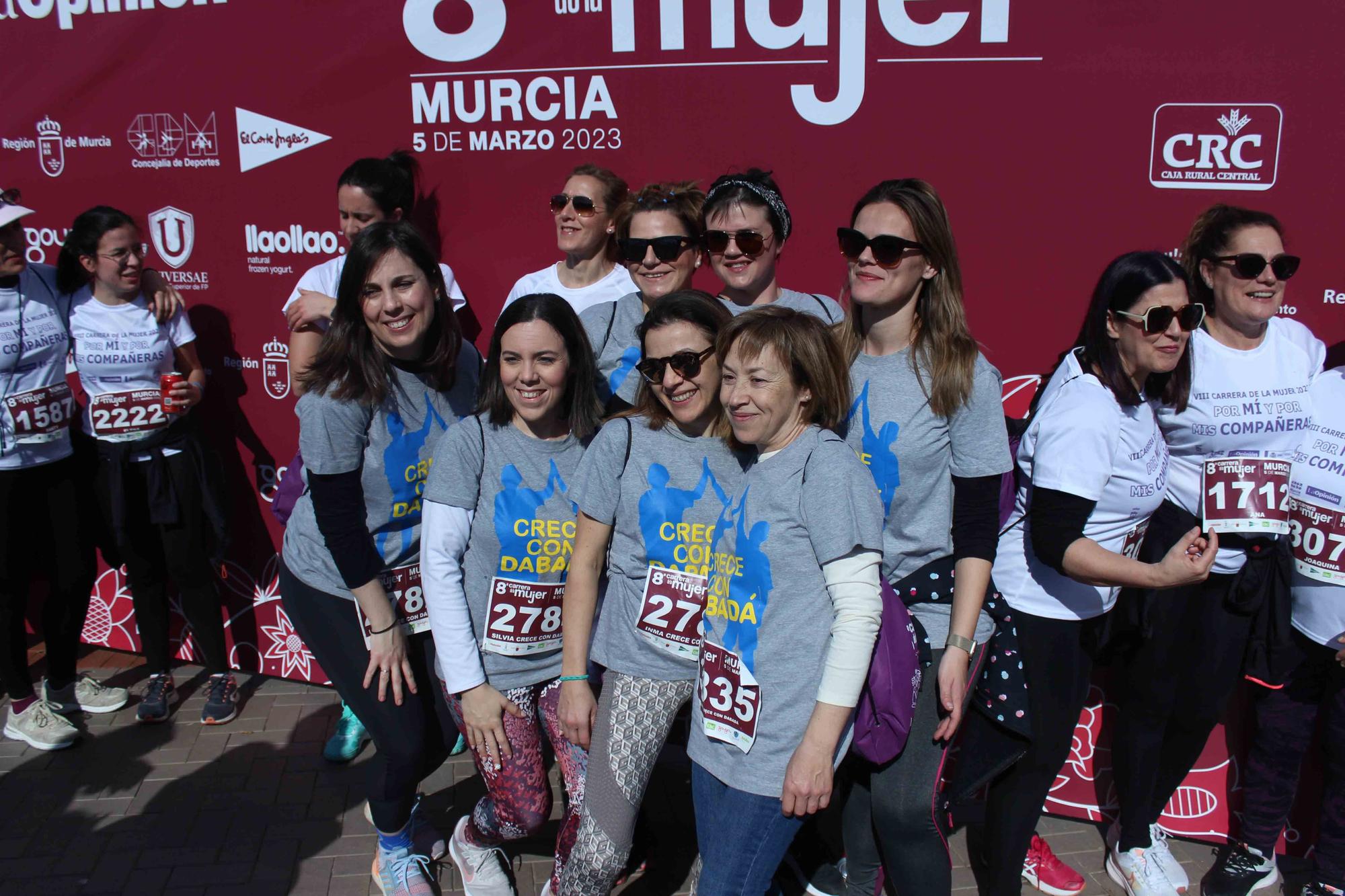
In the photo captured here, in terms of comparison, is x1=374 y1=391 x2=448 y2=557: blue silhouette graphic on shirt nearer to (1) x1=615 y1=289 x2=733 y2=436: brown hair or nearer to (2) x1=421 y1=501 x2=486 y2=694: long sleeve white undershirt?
(2) x1=421 y1=501 x2=486 y2=694: long sleeve white undershirt

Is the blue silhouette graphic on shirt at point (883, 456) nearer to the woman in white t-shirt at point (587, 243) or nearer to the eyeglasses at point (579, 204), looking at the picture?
the woman in white t-shirt at point (587, 243)

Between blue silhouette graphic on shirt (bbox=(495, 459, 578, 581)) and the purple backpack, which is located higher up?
blue silhouette graphic on shirt (bbox=(495, 459, 578, 581))

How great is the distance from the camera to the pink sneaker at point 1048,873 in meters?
3.33

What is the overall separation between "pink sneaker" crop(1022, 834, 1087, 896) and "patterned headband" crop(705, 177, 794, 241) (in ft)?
7.13

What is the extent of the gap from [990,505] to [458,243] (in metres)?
2.55

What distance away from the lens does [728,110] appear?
3.77 meters

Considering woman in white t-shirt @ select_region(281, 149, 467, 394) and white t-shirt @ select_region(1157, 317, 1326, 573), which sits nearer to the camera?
white t-shirt @ select_region(1157, 317, 1326, 573)

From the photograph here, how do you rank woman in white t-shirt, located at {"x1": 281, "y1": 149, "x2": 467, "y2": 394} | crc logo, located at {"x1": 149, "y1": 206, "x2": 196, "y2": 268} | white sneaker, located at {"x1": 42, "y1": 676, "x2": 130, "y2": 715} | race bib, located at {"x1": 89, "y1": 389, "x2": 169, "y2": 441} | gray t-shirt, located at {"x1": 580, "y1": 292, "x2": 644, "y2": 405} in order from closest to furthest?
1. gray t-shirt, located at {"x1": 580, "y1": 292, "x2": 644, "y2": 405}
2. woman in white t-shirt, located at {"x1": 281, "y1": 149, "x2": 467, "y2": 394}
3. race bib, located at {"x1": 89, "y1": 389, "x2": 169, "y2": 441}
4. white sneaker, located at {"x1": 42, "y1": 676, "x2": 130, "y2": 715}
5. crc logo, located at {"x1": 149, "y1": 206, "x2": 196, "y2": 268}

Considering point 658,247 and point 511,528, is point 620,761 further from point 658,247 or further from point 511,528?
point 658,247

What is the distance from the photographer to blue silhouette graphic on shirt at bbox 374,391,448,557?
2.85 metres

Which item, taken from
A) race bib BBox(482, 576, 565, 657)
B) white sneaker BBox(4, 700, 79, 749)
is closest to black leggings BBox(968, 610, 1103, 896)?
race bib BBox(482, 576, 565, 657)

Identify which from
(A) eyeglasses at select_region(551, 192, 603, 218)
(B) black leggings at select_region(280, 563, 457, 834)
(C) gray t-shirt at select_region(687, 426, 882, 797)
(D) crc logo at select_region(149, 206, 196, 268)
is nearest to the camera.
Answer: (C) gray t-shirt at select_region(687, 426, 882, 797)

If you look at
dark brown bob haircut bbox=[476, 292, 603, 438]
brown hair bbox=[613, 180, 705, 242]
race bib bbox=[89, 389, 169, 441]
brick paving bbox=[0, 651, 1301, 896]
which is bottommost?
brick paving bbox=[0, 651, 1301, 896]

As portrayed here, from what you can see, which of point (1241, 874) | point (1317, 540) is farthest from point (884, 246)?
point (1241, 874)
